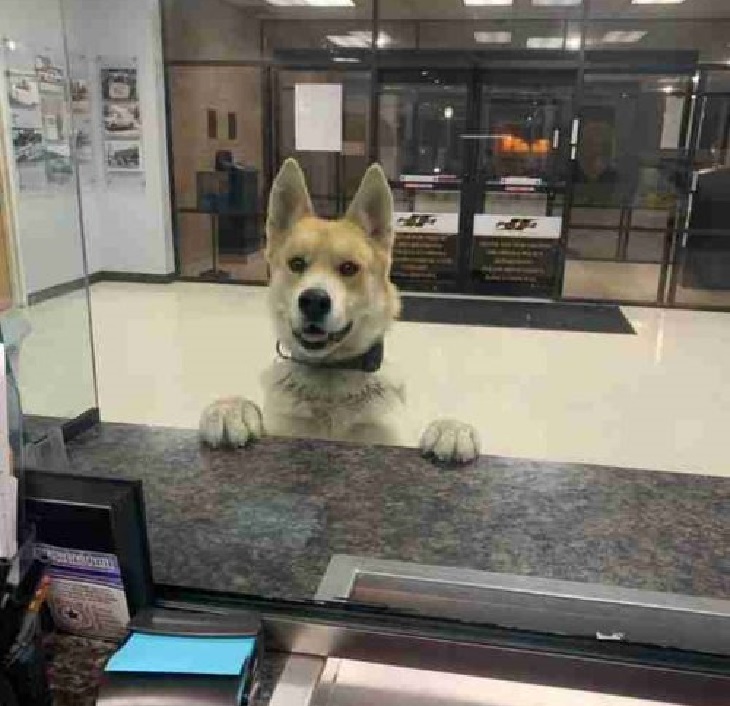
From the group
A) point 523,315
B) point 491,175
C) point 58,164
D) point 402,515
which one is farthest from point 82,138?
point 491,175

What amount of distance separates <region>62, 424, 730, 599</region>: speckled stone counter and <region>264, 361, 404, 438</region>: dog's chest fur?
0.66ft

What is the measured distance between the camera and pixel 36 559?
585mm

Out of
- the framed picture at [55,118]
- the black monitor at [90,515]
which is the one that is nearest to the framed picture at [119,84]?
the framed picture at [55,118]

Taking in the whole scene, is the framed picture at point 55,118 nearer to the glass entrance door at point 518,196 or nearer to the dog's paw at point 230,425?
the dog's paw at point 230,425

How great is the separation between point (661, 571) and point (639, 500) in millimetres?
152

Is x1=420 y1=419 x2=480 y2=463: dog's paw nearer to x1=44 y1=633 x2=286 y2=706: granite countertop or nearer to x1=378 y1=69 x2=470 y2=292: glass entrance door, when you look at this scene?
x1=44 y1=633 x2=286 y2=706: granite countertop

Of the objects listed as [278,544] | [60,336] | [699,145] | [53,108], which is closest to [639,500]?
[278,544]

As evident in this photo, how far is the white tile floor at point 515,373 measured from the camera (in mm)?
2943

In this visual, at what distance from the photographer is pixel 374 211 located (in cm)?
136

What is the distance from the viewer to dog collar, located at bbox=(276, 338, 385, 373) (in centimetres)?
131

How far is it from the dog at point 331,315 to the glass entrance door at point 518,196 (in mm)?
4620

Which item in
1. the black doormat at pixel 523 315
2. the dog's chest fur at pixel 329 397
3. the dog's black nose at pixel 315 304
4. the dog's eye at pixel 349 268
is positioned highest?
the dog's eye at pixel 349 268

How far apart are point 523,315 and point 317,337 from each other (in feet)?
13.8

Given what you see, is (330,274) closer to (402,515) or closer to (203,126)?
(402,515)
